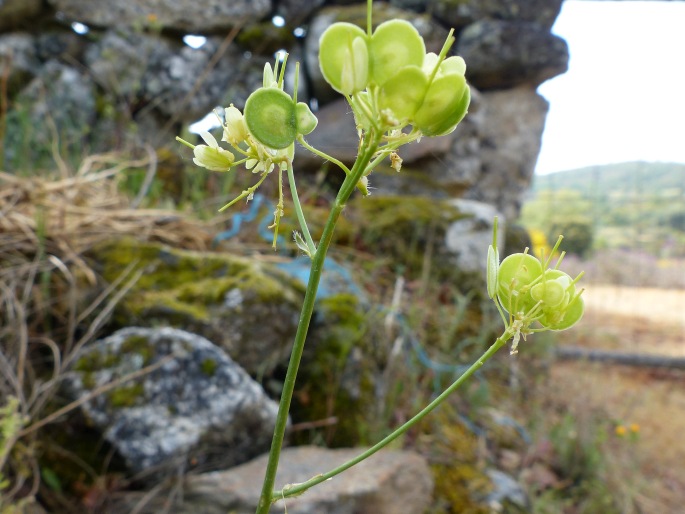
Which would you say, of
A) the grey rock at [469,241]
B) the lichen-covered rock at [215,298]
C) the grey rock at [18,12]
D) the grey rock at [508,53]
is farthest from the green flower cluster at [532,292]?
the grey rock at [508,53]

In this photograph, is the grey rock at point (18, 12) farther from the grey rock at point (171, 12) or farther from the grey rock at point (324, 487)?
the grey rock at point (324, 487)

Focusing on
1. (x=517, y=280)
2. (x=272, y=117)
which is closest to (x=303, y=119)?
(x=272, y=117)

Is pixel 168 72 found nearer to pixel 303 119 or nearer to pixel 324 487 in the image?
pixel 324 487

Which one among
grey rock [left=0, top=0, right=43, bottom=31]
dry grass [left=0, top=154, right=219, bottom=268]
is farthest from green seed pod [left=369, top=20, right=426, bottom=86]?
grey rock [left=0, top=0, right=43, bottom=31]

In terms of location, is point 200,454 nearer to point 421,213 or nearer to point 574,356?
point 421,213

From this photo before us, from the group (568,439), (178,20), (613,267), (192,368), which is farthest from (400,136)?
(613,267)

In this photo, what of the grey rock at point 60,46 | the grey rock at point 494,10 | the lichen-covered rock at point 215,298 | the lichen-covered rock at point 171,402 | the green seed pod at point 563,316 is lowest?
the lichen-covered rock at point 171,402
